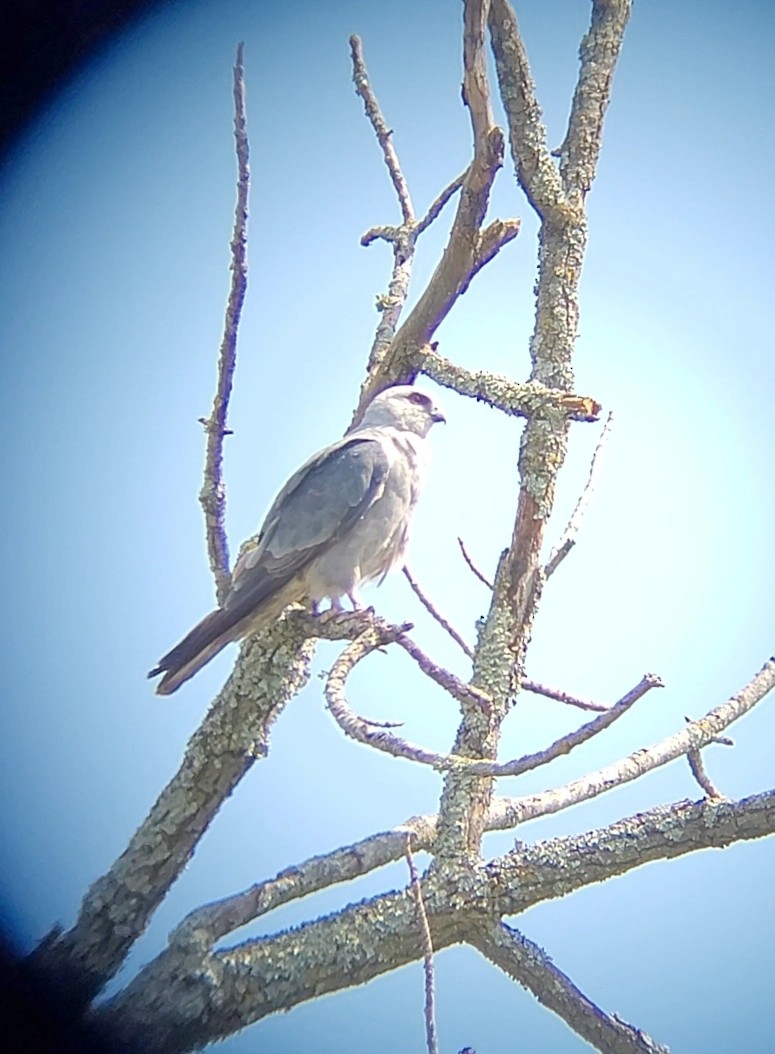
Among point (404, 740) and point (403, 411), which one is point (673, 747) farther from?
point (403, 411)

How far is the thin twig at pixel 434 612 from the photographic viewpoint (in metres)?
3.29

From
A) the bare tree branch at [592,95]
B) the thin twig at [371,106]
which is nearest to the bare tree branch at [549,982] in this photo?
the bare tree branch at [592,95]

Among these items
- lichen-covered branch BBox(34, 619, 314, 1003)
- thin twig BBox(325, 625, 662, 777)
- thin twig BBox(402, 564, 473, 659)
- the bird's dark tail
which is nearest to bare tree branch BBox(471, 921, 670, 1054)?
thin twig BBox(325, 625, 662, 777)

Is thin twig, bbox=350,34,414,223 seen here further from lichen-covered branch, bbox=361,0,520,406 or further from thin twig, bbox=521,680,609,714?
thin twig, bbox=521,680,609,714

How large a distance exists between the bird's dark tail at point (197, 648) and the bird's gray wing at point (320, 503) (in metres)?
0.30

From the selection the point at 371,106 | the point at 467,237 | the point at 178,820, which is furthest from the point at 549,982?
the point at 371,106

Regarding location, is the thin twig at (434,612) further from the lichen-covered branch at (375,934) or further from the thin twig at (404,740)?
the lichen-covered branch at (375,934)

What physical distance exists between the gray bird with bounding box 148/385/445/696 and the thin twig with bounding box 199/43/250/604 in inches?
5.7

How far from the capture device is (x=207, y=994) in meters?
2.23

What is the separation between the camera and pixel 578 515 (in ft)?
9.79

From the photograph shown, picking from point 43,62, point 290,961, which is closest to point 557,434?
point 290,961

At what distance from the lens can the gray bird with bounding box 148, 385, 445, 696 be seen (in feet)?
11.0

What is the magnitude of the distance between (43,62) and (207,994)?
2.46m

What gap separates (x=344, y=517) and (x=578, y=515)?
988mm
